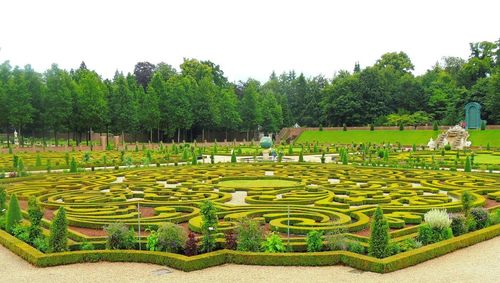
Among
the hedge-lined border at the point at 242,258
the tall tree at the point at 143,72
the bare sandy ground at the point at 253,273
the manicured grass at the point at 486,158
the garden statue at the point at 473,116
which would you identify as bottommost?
the bare sandy ground at the point at 253,273

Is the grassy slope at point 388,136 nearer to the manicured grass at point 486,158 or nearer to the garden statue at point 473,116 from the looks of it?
the garden statue at point 473,116

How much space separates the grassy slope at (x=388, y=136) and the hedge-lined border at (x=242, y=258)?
1814 inches

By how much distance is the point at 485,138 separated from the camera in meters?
52.9

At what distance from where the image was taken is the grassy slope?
5297 cm

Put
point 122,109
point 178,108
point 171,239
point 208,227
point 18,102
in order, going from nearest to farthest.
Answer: point 171,239, point 208,227, point 18,102, point 122,109, point 178,108

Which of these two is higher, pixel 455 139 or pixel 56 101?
pixel 56 101

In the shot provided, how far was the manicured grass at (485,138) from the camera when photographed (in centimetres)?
5116

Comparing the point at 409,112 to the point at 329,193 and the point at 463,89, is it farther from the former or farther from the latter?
the point at 329,193

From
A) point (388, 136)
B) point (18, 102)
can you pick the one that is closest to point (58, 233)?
point (18, 102)

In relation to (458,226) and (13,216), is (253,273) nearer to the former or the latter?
(458,226)

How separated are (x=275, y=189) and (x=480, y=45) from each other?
72.3 metres

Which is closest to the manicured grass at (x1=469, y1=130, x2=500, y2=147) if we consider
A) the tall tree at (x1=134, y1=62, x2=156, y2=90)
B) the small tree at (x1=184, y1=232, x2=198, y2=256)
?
the small tree at (x1=184, y1=232, x2=198, y2=256)

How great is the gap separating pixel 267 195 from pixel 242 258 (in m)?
7.96

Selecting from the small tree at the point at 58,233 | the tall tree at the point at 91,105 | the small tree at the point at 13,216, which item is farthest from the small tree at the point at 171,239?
the tall tree at the point at 91,105
